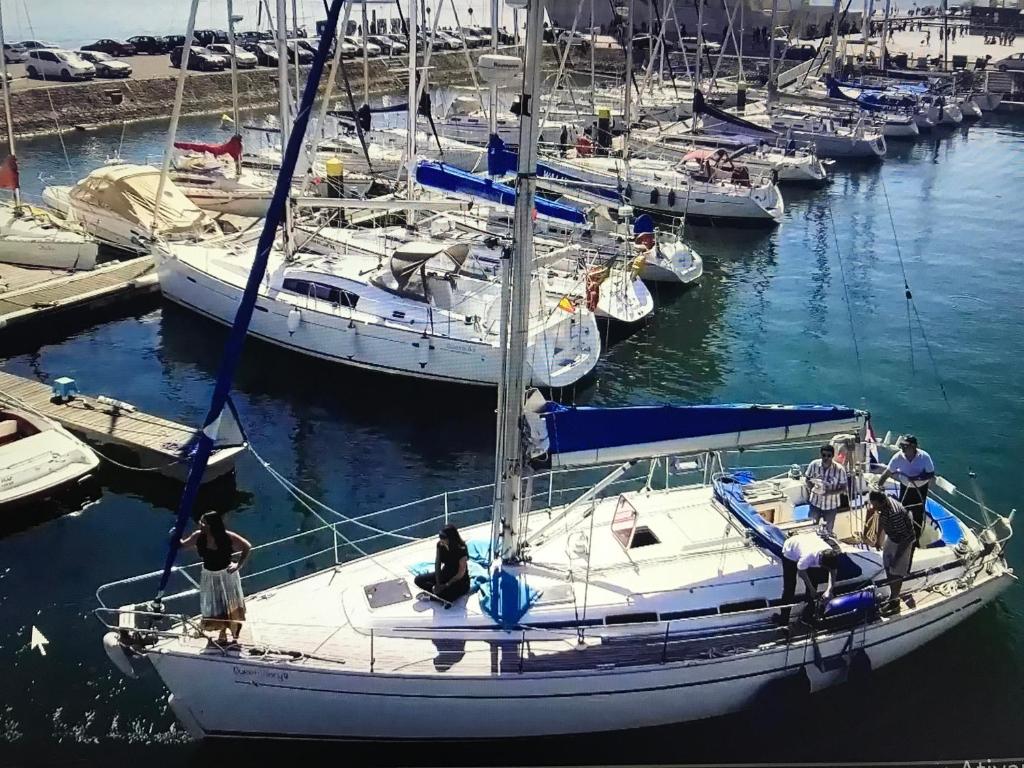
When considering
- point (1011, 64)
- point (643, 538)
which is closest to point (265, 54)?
point (1011, 64)

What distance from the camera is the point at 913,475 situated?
1526cm

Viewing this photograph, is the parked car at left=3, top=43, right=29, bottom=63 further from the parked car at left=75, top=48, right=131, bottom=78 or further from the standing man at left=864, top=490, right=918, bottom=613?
the standing man at left=864, top=490, right=918, bottom=613

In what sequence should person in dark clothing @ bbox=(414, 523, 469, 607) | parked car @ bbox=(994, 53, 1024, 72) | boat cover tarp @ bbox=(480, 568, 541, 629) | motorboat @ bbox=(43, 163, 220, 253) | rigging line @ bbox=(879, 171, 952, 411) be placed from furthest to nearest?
parked car @ bbox=(994, 53, 1024, 72) → motorboat @ bbox=(43, 163, 220, 253) → rigging line @ bbox=(879, 171, 952, 411) → person in dark clothing @ bbox=(414, 523, 469, 607) → boat cover tarp @ bbox=(480, 568, 541, 629)

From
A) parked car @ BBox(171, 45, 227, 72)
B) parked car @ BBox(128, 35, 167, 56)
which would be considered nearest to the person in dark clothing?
parked car @ BBox(171, 45, 227, 72)

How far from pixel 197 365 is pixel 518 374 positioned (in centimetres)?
1654

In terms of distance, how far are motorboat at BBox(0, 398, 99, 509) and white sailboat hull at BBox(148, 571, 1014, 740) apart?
7.53 meters

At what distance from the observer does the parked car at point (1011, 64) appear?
81.2 m

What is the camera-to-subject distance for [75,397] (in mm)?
22531

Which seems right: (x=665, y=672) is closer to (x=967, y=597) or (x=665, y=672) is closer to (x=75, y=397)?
(x=967, y=597)

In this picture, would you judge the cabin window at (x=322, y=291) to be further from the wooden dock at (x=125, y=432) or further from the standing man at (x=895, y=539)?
the standing man at (x=895, y=539)

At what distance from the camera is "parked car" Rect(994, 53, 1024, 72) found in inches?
3196

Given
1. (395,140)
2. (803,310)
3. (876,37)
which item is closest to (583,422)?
(803,310)

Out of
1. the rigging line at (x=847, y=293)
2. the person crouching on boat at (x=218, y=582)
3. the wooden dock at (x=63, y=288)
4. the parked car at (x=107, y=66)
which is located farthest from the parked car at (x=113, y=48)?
the person crouching on boat at (x=218, y=582)

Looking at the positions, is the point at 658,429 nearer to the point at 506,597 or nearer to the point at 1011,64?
the point at 506,597
